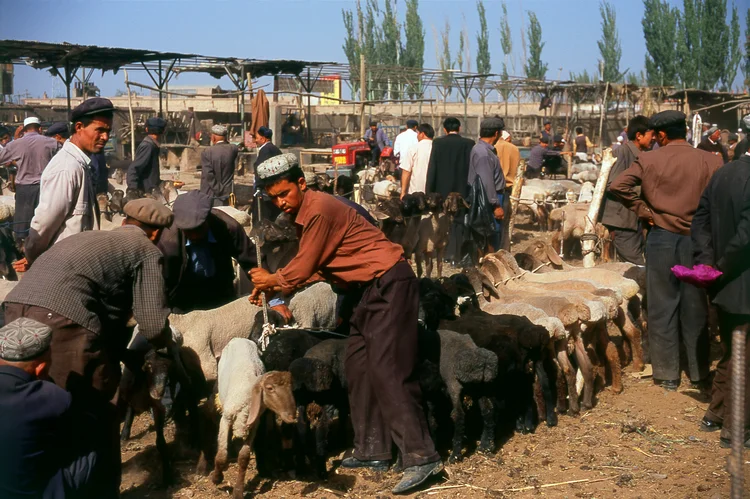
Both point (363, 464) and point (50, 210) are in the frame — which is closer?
point (363, 464)

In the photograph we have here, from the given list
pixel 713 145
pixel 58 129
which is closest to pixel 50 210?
pixel 58 129

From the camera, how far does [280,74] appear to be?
1080 inches

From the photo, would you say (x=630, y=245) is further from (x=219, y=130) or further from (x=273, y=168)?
(x=219, y=130)

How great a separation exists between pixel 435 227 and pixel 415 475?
618 cm

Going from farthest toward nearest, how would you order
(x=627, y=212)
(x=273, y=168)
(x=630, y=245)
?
(x=630, y=245)
(x=627, y=212)
(x=273, y=168)

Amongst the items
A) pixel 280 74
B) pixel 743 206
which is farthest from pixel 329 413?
pixel 280 74

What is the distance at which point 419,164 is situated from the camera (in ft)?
38.7

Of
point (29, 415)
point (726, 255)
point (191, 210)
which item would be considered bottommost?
point (29, 415)

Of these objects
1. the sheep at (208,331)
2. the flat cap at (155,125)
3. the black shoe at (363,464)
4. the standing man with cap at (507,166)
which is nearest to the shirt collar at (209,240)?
the sheep at (208,331)

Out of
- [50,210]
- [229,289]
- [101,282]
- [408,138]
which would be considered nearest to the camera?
[101,282]

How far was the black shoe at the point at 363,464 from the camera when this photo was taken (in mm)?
5047

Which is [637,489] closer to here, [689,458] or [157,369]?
[689,458]

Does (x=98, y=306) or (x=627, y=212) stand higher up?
(x=627, y=212)

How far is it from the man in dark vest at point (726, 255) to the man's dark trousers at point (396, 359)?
2.09 m
